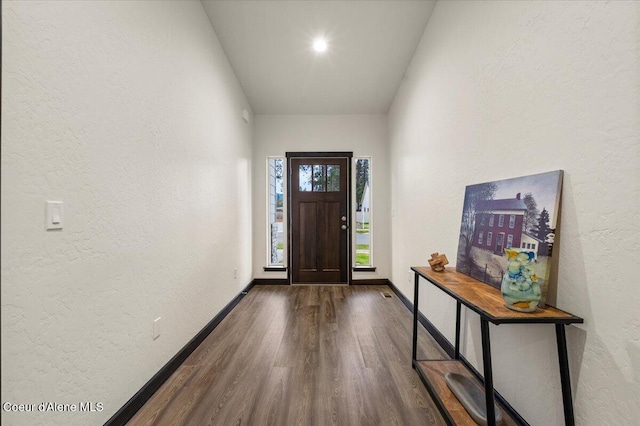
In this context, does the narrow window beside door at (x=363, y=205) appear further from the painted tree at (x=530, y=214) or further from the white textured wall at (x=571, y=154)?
the painted tree at (x=530, y=214)

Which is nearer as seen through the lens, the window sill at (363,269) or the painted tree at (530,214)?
the painted tree at (530,214)

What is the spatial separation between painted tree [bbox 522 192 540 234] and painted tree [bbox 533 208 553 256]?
22mm

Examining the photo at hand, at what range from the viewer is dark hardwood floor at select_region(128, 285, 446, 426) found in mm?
1368

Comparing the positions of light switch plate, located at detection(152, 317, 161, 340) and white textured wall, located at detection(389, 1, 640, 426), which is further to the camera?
light switch plate, located at detection(152, 317, 161, 340)

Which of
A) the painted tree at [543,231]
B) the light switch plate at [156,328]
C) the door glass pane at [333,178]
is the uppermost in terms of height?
the door glass pane at [333,178]

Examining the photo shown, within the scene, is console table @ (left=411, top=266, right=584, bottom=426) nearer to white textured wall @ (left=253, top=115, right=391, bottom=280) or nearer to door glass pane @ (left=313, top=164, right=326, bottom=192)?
white textured wall @ (left=253, top=115, right=391, bottom=280)

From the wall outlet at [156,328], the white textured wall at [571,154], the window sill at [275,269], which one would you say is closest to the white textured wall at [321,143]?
the window sill at [275,269]

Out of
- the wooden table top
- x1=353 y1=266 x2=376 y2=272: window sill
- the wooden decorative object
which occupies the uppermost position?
the wooden decorative object

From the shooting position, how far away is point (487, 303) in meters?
1.10

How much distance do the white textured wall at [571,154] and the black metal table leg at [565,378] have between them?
0.04 meters

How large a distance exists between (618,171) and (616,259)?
0.95 feet

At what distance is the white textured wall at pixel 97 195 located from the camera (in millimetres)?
864

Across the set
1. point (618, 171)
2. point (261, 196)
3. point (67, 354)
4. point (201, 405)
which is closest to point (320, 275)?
point (261, 196)

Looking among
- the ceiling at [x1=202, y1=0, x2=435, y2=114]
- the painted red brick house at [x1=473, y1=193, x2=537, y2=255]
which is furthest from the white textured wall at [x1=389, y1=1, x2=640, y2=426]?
the ceiling at [x1=202, y1=0, x2=435, y2=114]
